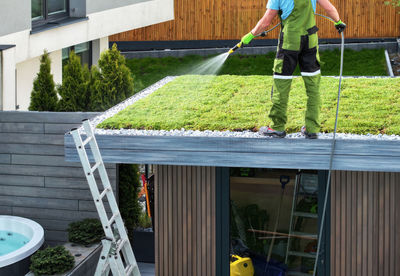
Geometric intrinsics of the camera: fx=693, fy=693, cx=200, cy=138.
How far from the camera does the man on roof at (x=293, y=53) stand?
21.8 ft

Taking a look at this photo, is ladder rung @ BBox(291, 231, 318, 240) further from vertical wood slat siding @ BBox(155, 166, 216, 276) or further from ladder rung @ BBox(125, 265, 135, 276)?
ladder rung @ BBox(125, 265, 135, 276)

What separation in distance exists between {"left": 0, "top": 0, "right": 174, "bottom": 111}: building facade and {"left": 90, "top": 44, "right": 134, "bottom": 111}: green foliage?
4.18ft

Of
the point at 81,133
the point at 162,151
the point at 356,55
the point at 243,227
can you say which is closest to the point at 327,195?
the point at 243,227

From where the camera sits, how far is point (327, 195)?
735 cm

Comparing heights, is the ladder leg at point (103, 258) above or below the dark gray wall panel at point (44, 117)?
below

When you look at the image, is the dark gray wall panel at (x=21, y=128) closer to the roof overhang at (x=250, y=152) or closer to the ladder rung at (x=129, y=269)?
the roof overhang at (x=250, y=152)

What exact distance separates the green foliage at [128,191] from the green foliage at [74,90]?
154cm

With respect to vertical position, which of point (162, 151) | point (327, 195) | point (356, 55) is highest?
point (356, 55)

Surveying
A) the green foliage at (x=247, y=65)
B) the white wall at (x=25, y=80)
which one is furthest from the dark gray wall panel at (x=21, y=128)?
the green foliage at (x=247, y=65)

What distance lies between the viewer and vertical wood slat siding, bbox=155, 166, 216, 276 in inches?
304

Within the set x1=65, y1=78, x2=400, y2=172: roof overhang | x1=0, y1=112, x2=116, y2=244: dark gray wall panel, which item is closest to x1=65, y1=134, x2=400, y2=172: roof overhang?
x1=65, y1=78, x2=400, y2=172: roof overhang

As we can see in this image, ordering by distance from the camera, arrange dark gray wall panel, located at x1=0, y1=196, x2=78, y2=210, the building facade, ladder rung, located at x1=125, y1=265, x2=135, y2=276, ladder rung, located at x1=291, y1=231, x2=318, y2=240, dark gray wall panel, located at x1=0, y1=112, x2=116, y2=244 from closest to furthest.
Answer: ladder rung, located at x1=125, y1=265, x2=135, y2=276
ladder rung, located at x1=291, y1=231, x2=318, y2=240
dark gray wall panel, located at x1=0, y1=112, x2=116, y2=244
dark gray wall panel, located at x1=0, y1=196, x2=78, y2=210
the building facade

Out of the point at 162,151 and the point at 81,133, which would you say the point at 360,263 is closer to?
the point at 162,151

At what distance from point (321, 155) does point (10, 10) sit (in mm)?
6533
